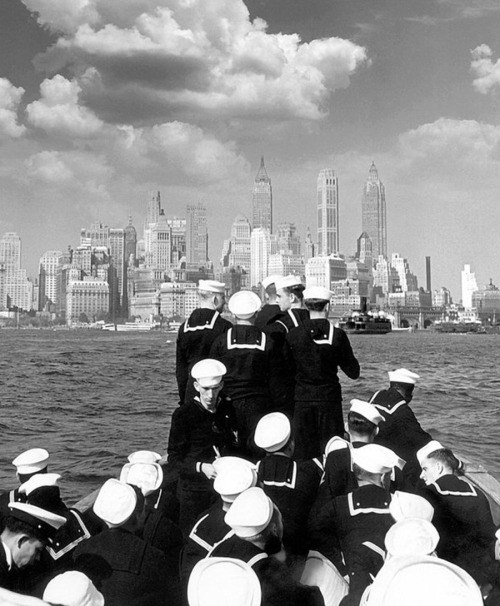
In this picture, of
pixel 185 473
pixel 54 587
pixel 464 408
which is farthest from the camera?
pixel 464 408

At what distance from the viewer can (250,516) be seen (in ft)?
11.3

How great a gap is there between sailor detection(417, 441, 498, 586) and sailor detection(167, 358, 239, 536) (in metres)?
1.76

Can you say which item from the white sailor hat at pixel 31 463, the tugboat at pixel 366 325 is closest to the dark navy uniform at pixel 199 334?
the white sailor hat at pixel 31 463

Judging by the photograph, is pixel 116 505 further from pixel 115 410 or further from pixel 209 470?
pixel 115 410

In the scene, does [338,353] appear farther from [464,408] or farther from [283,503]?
[464,408]

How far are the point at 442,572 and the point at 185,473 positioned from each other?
3397 millimetres

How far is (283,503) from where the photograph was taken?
15.1ft

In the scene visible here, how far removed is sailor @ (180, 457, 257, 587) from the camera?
161 inches

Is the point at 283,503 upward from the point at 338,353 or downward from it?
downward

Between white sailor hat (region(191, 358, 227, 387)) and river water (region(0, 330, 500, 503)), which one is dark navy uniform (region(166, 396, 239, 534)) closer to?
white sailor hat (region(191, 358, 227, 387))

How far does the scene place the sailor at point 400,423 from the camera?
259 inches

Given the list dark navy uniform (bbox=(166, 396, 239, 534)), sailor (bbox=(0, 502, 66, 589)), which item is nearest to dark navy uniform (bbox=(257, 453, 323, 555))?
dark navy uniform (bbox=(166, 396, 239, 534))

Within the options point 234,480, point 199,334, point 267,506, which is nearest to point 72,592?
point 267,506

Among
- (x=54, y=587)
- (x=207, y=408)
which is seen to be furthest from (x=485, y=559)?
(x=54, y=587)
